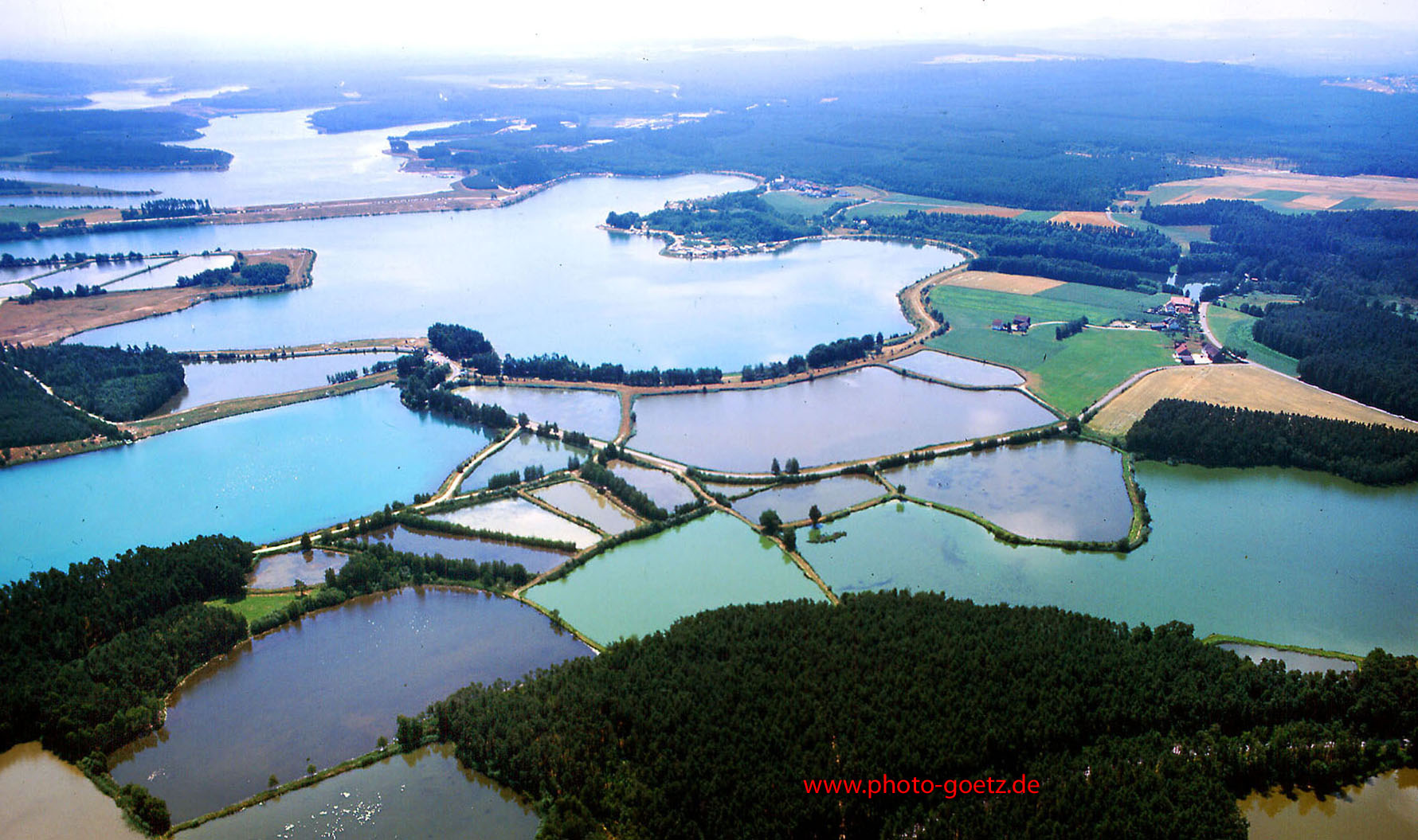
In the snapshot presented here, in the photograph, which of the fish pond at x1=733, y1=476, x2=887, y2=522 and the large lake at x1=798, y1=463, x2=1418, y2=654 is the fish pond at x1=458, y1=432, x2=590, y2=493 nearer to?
the fish pond at x1=733, y1=476, x2=887, y2=522

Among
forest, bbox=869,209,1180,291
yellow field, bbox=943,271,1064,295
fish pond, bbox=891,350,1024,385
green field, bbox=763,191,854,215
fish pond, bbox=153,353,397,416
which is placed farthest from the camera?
green field, bbox=763,191,854,215

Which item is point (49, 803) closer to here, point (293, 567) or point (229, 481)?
point (293, 567)

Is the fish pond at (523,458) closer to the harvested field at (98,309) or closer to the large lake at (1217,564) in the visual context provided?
the large lake at (1217,564)

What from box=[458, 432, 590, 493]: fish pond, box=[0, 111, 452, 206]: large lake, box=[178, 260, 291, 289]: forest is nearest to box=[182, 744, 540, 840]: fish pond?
box=[458, 432, 590, 493]: fish pond

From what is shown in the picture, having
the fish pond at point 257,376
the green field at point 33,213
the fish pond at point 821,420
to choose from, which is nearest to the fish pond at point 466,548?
the fish pond at point 821,420

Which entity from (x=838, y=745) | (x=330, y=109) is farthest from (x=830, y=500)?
(x=330, y=109)

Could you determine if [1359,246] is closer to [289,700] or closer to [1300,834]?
[1300,834]
